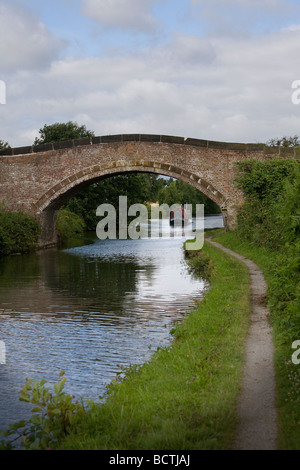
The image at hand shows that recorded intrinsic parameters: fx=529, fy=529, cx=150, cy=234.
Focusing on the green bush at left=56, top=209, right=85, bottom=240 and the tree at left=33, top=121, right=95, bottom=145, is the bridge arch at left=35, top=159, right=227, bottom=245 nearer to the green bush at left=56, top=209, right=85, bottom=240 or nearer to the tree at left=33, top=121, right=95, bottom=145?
the green bush at left=56, top=209, right=85, bottom=240

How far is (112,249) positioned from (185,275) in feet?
29.5

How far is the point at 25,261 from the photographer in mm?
18312

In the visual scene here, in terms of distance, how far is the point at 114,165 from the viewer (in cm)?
2147

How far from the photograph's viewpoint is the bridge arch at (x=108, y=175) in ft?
68.2

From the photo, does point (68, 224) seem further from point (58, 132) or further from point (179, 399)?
point (179, 399)

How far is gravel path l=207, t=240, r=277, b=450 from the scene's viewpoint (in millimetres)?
3547

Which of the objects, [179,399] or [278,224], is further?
[278,224]

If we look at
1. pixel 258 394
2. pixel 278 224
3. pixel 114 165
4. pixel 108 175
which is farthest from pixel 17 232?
pixel 258 394

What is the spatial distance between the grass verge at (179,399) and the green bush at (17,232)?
1443 cm

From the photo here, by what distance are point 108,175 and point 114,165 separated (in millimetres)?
780

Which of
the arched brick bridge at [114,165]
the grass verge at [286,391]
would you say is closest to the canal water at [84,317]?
the grass verge at [286,391]

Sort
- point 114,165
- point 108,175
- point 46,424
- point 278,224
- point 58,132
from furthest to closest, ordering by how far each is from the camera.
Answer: point 58,132 → point 108,175 → point 114,165 → point 278,224 → point 46,424
